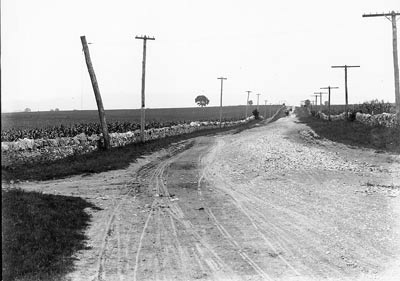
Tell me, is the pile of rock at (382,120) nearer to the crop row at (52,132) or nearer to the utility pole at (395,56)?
the utility pole at (395,56)

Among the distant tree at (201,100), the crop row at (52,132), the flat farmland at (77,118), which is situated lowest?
the crop row at (52,132)

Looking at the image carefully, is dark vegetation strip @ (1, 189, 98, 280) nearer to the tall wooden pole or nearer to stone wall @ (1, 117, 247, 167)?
stone wall @ (1, 117, 247, 167)

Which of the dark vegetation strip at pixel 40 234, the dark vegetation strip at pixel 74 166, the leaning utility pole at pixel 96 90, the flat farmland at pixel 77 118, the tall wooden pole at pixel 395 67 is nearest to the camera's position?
the dark vegetation strip at pixel 40 234

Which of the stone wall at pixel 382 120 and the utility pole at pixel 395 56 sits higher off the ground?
the utility pole at pixel 395 56

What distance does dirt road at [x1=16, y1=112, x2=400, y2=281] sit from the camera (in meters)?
6.54

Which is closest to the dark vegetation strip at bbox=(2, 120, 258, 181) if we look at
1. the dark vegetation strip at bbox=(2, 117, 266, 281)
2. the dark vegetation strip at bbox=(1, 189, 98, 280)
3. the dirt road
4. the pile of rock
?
the dirt road

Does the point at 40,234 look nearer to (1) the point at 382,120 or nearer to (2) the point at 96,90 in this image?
(2) the point at 96,90

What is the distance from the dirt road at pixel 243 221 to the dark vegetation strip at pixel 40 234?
0.32 metres

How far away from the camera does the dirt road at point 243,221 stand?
21.5 ft

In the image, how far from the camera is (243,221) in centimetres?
932

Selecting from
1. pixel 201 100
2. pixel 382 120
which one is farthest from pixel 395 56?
pixel 201 100

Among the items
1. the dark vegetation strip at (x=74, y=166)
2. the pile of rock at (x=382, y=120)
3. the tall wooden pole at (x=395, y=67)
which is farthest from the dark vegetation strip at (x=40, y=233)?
the pile of rock at (x=382, y=120)

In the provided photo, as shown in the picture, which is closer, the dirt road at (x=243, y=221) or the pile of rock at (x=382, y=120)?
the dirt road at (x=243, y=221)

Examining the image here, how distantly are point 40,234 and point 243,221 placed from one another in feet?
13.6
